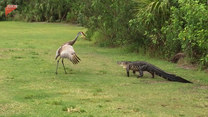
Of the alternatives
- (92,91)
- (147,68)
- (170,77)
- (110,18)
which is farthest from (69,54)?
(110,18)

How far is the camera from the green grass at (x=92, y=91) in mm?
6715

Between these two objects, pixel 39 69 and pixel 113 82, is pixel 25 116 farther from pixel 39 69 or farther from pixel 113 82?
pixel 39 69

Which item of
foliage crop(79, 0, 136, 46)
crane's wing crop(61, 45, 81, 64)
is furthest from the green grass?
A: foliage crop(79, 0, 136, 46)

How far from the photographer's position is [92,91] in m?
8.42

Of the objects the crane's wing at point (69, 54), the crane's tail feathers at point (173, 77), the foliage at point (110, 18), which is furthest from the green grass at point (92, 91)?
the foliage at point (110, 18)

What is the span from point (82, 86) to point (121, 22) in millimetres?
7402

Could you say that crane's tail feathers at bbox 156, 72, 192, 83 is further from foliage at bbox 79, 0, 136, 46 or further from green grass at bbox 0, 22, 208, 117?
foliage at bbox 79, 0, 136, 46

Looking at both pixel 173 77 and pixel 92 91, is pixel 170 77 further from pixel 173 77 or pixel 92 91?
pixel 92 91

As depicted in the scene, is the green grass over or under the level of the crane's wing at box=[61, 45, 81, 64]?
under

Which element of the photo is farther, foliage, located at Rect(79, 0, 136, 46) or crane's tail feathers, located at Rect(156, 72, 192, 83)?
foliage, located at Rect(79, 0, 136, 46)

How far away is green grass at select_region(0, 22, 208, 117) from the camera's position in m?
6.71

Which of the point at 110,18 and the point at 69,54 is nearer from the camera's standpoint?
the point at 69,54

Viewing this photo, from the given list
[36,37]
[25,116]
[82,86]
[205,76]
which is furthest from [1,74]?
[36,37]

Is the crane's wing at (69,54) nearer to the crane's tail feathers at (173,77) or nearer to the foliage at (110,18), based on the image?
the crane's tail feathers at (173,77)
